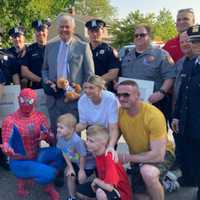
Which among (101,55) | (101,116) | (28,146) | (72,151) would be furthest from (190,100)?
(28,146)

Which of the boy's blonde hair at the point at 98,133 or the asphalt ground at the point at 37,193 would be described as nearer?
the boy's blonde hair at the point at 98,133

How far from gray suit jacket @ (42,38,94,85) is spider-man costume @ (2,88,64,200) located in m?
0.52

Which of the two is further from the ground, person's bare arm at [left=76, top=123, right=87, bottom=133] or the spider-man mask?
the spider-man mask

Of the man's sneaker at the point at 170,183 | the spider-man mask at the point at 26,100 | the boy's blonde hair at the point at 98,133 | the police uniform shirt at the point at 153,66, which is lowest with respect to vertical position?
the man's sneaker at the point at 170,183

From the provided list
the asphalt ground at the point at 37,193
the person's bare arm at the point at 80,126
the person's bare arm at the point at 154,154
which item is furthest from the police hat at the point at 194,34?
the asphalt ground at the point at 37,193

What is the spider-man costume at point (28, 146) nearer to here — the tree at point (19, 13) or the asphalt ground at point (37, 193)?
the asphalt ground at point (37, 193)

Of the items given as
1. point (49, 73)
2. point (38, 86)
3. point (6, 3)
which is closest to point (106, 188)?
point (49, 73)

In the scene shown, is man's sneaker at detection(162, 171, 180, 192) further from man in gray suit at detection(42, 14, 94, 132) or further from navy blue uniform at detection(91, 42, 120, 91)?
navy blue uniform at detection(91, 42, 120, 91)

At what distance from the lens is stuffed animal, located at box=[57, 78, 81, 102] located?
484cm

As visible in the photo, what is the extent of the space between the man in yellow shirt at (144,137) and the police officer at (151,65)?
2.68 ft

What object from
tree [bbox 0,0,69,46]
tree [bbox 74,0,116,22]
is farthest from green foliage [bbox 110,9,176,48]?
tree [bbox 0,0,69,46]

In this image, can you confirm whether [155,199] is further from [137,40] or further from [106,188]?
[137,40]

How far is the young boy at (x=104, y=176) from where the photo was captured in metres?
3.82

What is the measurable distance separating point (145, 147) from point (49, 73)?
5.43 ft
